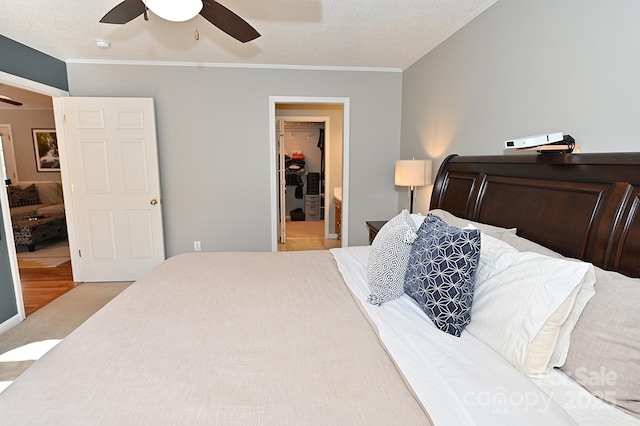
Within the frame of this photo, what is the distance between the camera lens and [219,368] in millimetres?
1084

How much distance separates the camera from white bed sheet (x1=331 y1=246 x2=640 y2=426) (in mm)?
878

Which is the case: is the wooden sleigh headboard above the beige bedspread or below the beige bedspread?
above

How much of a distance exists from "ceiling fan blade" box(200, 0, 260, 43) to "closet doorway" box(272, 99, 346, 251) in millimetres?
2012

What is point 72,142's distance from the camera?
361cm

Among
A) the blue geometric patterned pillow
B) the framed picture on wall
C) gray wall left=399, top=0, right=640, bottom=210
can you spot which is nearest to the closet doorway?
gray wall left=399, top=0, right=640, bottom=210

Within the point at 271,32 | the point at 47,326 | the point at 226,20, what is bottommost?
the point at 47,326

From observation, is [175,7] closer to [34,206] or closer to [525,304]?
[525,304]

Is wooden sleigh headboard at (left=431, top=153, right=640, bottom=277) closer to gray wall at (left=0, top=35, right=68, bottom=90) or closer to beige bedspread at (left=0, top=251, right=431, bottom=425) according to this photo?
beige bedspread at (left=0, top=251, right=431, bottom=425)

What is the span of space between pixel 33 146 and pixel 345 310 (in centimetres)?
755

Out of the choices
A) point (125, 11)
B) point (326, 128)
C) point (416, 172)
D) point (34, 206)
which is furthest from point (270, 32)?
point (34, 206)

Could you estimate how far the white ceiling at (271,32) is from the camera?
7.63ft

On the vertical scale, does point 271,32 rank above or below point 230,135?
above

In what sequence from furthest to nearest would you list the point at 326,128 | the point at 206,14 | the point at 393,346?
1. the point at 326,128
2. the point at 206,14
3. the point at 393,346

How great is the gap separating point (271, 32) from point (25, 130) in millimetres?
6211
